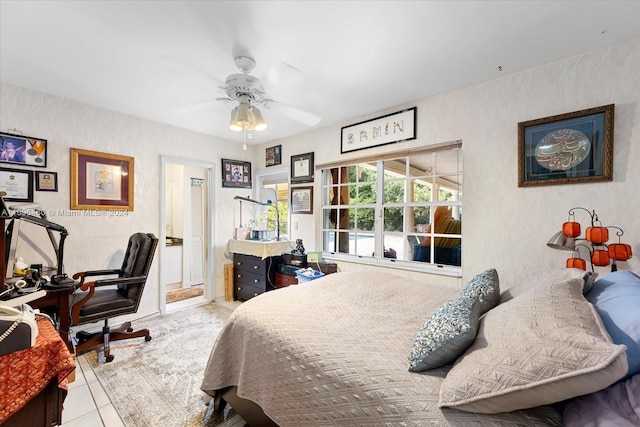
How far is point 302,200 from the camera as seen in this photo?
13.3ft

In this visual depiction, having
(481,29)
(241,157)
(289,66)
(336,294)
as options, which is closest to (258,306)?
(336,294)

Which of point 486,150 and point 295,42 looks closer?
point 295,42

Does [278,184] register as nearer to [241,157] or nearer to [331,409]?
[241,157]

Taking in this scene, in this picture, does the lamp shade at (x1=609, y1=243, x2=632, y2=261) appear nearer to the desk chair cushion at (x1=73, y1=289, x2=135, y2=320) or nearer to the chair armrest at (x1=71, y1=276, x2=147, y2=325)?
the chair armrest at (x1=71, y1=276, x2=147, y2=325)

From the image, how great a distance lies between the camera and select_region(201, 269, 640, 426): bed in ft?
2.54

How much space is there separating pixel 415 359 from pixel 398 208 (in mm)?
2262

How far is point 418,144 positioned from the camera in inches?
113

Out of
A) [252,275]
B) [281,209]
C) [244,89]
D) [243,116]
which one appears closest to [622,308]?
[243,116]

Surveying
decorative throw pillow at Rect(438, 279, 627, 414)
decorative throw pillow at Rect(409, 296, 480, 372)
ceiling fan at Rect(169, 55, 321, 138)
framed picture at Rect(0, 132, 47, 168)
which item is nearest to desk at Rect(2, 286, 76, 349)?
framed picture at Rect(0, 132, 47, 168)

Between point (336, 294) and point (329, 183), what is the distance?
6.89ft

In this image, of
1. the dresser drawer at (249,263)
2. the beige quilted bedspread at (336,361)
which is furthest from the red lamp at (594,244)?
the dresser drawer at (249,263)

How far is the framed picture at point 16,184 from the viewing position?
98.7 inches

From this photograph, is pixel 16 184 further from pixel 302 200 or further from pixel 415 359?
pixel 415 359

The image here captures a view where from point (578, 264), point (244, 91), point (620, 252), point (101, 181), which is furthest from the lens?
point (101, 181)
